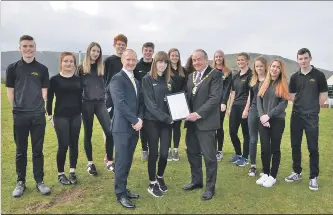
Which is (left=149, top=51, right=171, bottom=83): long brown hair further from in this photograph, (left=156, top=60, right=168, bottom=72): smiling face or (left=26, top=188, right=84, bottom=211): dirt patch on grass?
(left=26, top=188, right=84, bottom=211): dirt patch on grass

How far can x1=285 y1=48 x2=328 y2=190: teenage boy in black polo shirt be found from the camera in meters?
5.70

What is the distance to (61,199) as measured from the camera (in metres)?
5.18

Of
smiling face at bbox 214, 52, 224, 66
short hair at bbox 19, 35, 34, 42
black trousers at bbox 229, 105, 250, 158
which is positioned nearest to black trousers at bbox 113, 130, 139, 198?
short hair at bbox 19, 35, 34, 42

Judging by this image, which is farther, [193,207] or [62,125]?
[62,125]

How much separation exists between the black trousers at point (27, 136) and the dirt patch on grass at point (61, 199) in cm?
48

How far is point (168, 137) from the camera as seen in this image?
5.33 meters

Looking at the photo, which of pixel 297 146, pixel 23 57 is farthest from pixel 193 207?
pixel 23 57

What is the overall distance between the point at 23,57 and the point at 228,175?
4296mm

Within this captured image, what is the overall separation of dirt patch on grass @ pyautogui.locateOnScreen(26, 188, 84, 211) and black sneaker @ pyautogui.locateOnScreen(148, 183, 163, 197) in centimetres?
112

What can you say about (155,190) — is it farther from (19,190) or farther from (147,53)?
(147,53)

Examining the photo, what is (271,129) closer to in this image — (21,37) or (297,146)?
(297,146)

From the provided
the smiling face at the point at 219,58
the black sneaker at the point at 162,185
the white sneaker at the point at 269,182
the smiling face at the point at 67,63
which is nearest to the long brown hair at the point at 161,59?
the smiling face at the point at 67,63

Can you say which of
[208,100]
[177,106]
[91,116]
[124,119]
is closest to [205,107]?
[208,100]

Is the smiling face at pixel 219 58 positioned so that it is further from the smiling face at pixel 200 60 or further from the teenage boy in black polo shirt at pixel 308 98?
the smiling face at pixel 200 60
